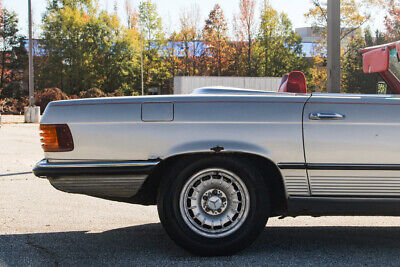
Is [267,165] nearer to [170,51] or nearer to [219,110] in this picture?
[219,110]

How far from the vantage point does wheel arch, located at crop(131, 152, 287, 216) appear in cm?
385

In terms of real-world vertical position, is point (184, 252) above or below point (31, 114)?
below

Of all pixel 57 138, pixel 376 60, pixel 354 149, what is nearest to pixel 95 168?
pixel 57 138

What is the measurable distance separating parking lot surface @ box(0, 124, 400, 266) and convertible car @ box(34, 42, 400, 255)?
0.36 meters

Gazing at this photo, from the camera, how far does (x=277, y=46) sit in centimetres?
5188

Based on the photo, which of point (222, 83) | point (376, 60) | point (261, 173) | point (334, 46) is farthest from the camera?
point (222, 83)

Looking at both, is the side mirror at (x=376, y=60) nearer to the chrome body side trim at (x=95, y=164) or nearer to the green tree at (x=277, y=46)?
the chrome body side trim at (x=95, y=164)

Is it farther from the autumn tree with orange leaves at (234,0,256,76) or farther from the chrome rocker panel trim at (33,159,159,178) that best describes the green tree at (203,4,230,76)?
the chrome rocker panel trim at (33,159,159,178)

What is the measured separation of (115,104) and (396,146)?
214 centimetres

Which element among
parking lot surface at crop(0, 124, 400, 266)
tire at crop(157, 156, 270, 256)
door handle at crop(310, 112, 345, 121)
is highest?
door handle at crop(310, 112, 345, 121)

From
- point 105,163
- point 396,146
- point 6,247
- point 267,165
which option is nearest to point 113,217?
point 6,247

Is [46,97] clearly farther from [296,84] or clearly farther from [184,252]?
[184,252]

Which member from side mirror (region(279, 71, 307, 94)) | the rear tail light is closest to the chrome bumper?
the rear tail light

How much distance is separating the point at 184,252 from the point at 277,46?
4954 centimetres
